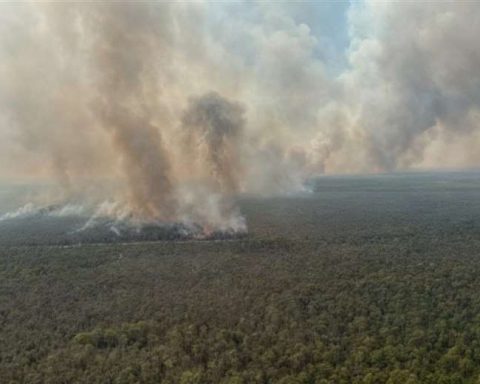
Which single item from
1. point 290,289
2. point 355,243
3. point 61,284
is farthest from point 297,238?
point 61,284

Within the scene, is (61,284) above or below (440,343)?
above

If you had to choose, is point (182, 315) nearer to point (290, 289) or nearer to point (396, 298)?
point (290, 289)

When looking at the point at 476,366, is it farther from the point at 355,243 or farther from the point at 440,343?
the point at 355,243

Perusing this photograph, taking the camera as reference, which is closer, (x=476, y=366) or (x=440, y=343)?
(x=476, y=366)

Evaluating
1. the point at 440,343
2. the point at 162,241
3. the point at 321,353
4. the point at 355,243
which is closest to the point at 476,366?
the point at 440,343

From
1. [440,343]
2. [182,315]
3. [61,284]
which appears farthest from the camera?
[61,284]

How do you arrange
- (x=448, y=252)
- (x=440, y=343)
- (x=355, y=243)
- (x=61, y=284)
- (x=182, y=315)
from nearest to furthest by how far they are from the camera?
(x=440, y=343) < (x=182, y=315) < (x=61, y=284) < (x=448, y=252) < (x=355, y=243)
